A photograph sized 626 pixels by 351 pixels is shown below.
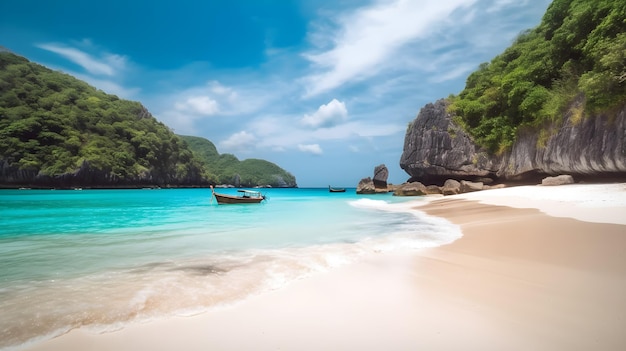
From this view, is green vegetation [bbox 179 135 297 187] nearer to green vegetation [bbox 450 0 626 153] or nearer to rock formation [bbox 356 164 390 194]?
rock formation [bbox 356 164 390 194]

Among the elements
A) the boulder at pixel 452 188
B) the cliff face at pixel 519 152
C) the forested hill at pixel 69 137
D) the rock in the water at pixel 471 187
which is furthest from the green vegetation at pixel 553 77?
the forested hill at pixel 69 137

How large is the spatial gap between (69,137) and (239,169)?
9359 centimetres

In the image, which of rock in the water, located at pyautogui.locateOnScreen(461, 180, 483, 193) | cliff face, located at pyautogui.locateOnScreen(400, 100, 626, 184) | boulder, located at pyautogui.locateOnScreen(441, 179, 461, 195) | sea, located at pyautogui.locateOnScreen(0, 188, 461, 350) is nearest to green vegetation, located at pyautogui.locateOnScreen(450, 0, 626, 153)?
cliff face, located at pyautogui.locateOnScreen(400, 100, 626, 184)

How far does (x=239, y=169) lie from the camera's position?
149750mm

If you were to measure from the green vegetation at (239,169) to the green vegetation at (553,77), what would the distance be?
367 ft

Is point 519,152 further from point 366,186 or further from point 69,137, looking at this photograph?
point 69,137

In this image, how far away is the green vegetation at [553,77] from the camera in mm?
14320

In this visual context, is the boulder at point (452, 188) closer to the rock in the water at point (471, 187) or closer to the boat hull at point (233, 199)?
the rock in the water at point (471, 187)

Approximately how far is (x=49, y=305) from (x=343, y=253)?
459cm

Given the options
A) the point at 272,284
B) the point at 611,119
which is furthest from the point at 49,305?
the point at 611,119

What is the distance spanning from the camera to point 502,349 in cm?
197

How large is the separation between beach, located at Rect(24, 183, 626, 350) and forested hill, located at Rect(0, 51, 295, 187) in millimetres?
71053

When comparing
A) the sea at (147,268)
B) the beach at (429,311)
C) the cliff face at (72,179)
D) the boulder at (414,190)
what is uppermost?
the cliff face at (72,179)

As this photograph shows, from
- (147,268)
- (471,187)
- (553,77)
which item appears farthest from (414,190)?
(147,268)
